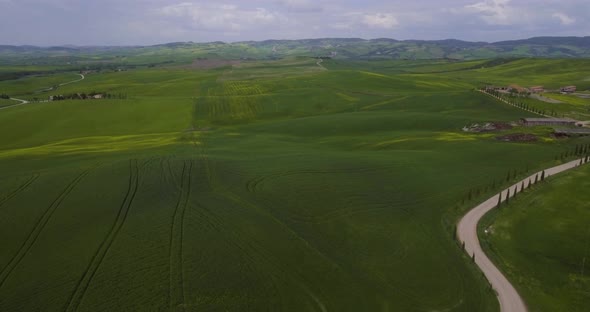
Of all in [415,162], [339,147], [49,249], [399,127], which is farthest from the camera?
[399,127]

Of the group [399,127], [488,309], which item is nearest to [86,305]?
[488,309]

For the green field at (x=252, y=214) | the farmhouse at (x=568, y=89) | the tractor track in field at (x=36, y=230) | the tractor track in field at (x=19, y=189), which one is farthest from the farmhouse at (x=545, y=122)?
the tractor track in field at (x=19, y=189)

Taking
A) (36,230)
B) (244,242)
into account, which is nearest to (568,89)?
(244,242)

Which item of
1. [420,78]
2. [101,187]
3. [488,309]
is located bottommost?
[488,309]

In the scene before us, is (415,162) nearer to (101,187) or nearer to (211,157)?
(211,157)

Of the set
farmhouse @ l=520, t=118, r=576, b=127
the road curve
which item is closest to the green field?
the road curve

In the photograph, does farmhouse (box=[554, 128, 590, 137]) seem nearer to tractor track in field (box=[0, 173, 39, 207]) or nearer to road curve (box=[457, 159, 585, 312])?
road curve (box=[457, 159, 585, 312])
